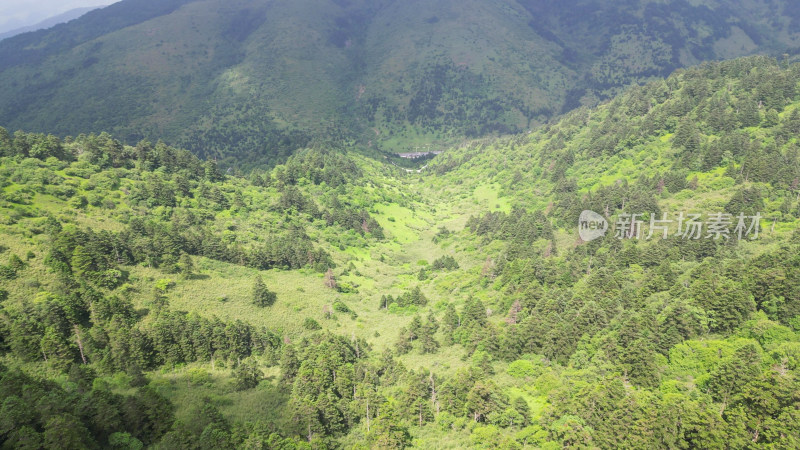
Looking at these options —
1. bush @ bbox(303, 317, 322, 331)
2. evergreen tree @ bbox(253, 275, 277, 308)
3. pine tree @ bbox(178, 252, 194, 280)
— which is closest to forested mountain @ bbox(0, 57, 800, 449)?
bush @ bbox(303, 317, 322, 331)

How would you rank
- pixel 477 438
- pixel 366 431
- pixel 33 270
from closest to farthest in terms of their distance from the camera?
pixel 477 438 → pixel 366 431 → pixel 33 270

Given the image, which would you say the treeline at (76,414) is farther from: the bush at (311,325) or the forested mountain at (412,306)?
the bush at (311,325)

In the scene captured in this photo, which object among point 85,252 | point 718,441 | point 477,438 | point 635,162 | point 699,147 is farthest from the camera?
point 635,162

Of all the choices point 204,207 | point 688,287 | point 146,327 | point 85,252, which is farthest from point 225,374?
point 688,287

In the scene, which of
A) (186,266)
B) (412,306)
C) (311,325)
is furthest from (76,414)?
(412,306)

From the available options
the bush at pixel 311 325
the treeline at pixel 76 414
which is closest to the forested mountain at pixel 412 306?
the treeline at pixel 76 414

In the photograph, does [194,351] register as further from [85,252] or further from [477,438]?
[477,438]

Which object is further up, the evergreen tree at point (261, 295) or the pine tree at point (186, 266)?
the pine tree at point (186, 266)

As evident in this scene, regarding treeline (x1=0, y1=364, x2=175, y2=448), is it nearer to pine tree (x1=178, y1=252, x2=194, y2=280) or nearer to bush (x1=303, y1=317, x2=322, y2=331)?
pine tree (x1=178, y1=252, x2=194, y2=280)

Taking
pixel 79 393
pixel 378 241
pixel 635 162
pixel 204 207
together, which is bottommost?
pixel 378 241
